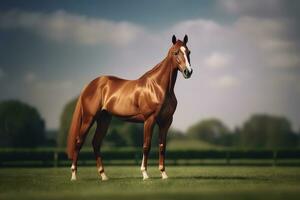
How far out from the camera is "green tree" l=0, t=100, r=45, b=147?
183 feet

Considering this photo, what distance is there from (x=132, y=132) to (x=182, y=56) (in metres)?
38.0

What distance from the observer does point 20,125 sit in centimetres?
5650

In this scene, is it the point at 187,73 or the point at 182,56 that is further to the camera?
the point at 182,56

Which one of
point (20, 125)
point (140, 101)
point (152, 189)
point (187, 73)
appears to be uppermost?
point (20, 125)

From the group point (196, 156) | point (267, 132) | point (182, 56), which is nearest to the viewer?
point (182, 56)

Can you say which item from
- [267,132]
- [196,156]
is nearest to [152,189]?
[196,156]

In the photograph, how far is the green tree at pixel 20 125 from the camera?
55.8 m

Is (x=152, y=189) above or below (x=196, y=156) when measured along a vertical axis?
below

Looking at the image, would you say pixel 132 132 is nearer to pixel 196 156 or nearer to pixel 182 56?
pixel 196 156

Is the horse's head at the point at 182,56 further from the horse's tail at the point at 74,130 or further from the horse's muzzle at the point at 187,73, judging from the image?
the horse's tail at the point at 74,130

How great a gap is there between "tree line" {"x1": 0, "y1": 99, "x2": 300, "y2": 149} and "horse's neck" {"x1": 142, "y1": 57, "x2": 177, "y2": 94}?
2605 cm

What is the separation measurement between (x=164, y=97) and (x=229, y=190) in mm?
3500

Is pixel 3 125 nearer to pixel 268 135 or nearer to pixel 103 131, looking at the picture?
pixel 268 135

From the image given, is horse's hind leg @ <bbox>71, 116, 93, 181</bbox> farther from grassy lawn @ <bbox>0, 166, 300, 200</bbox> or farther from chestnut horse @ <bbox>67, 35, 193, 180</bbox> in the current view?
grassy lawn @ <bbox>0, 166, 300, 200</bbox>
